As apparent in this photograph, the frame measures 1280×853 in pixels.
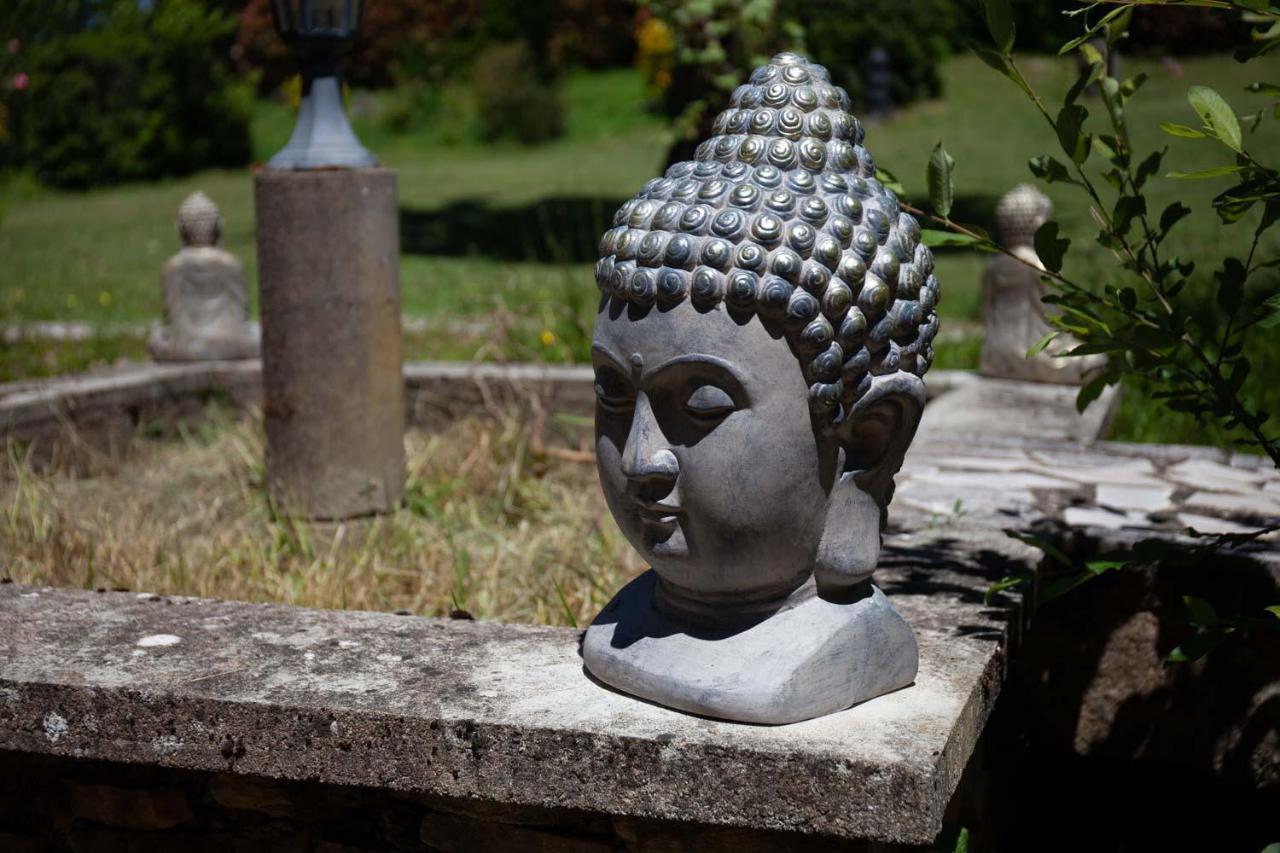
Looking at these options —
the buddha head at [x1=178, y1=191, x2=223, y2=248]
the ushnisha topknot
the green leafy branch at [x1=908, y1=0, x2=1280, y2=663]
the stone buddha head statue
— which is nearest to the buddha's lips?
the stone buddha head statue

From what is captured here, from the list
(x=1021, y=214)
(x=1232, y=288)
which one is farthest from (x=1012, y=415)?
(x=1232, y=288)

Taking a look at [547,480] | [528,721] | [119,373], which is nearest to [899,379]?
[528,721]

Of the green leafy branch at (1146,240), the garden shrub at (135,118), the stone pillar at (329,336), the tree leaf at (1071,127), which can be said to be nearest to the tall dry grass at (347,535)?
the stone pillar at (329,336)

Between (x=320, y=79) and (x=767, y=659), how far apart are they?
301cm

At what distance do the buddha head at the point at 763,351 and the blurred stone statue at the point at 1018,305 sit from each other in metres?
3.84

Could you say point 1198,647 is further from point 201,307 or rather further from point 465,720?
point 201,307

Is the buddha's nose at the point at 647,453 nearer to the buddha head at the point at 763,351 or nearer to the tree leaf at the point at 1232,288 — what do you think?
the buddha head at the point at 763,351

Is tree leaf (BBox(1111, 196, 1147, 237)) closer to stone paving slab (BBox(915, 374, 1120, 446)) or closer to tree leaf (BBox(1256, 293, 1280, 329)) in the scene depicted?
tree leaf (BBox(1256, 293, 1280, 329))

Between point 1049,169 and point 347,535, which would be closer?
point 1049,169

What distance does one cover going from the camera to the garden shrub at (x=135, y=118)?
19344mm

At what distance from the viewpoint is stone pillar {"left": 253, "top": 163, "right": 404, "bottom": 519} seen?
429 cm

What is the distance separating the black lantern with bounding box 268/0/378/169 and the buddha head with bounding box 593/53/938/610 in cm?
244

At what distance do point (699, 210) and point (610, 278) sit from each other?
18 cm

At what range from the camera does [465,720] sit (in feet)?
6.98
